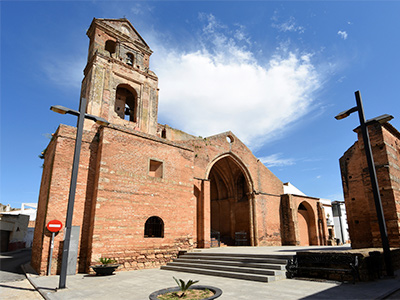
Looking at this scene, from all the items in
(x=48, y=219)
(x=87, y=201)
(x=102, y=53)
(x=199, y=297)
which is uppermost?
(x=102, y=53)

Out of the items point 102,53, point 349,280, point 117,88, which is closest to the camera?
point 349,280

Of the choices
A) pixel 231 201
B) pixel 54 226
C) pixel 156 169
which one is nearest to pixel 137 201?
pixel 156 169

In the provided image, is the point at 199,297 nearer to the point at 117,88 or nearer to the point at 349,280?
the point at 349,280

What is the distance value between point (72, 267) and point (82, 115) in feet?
21.0

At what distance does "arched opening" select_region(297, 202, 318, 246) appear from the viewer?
2286 cm

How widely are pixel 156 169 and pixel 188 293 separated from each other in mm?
8389

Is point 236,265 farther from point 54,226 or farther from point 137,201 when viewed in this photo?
point 54,226

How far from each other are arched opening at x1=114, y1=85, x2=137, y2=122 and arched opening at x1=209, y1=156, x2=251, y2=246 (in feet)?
25.8

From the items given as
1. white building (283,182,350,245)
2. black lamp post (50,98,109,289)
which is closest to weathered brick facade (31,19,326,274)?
black lamp post (50,98,109,289)

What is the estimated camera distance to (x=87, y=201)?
1195cm

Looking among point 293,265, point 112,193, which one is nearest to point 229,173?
point 112,193

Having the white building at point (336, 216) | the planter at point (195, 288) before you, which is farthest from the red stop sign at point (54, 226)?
the white building at point (336, 216)

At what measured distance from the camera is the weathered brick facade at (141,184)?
11648 millimetres

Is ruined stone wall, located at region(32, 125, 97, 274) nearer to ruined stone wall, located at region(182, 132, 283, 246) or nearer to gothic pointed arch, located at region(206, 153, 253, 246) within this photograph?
ruined stone wall, located at region(182, 132, 283, 246)
